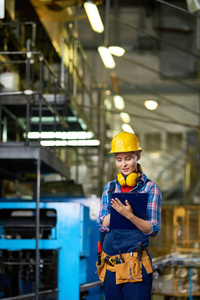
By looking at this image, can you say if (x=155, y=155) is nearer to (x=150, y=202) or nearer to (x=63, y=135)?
(x=63, y=135)

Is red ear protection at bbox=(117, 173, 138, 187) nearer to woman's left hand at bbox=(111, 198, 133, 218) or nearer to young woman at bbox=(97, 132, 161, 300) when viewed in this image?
Result: young woman at bbox=(97, 132, 161, 300)

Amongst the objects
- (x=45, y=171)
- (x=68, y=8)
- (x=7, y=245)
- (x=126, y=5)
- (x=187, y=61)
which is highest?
(x=126, y=5)

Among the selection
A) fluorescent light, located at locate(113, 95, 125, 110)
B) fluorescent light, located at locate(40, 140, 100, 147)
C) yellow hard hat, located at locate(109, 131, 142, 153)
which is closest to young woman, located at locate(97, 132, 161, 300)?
yellow hard hat, located at locate(109, 131, 142, 153)

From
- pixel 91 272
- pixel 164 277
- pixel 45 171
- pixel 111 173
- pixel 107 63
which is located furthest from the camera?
pixel 111 173

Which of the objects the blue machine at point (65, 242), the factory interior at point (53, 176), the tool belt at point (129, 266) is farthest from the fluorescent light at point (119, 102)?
the tool belt at point (129, 266)

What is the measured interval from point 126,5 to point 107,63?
12046 mm

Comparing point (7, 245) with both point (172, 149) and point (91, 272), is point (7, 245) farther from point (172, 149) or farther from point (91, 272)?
point (172, 149)

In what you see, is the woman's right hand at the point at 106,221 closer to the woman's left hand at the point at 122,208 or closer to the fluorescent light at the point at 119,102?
the woman's left hand at the point at 122,208

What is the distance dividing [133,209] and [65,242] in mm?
2272

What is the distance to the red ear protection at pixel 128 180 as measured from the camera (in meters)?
4.22

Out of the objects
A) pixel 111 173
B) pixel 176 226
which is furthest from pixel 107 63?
pixel 176 226

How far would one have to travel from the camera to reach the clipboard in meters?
4.02

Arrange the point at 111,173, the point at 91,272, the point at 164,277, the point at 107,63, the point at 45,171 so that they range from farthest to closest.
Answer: the point at 111,173 < the point at 107,63 < the point at 45,171 < the point at 164,277 < the point at 91,272

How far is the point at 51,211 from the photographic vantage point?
260 inches
